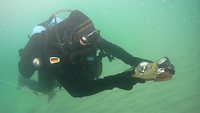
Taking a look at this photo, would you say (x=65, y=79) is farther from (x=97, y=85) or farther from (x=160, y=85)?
(x=160, y=85)

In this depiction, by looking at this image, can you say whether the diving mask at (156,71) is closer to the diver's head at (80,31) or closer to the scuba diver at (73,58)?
the scuba diver at (73,58)

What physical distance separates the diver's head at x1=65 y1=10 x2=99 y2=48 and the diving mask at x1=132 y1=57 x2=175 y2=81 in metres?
0.98

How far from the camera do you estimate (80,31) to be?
5.68ft

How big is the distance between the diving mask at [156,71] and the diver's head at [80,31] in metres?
0.98

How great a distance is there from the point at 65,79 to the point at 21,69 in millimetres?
1284

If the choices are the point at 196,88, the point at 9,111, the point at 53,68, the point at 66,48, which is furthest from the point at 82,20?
the point at 9,111

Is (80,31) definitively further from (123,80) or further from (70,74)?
(123,80)

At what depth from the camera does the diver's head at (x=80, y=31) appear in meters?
1.70

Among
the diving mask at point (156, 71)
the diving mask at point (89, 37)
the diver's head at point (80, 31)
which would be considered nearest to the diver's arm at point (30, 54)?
the diver's head at point (80, 31)

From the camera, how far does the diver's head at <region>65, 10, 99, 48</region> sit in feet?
5.58

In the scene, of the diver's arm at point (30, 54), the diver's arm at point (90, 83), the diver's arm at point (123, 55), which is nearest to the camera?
the diver's arm at point (90, 83)

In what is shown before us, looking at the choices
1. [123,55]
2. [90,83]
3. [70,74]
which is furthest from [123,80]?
[123,55]

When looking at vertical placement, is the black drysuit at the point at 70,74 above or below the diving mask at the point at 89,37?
below

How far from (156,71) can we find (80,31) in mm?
1421
